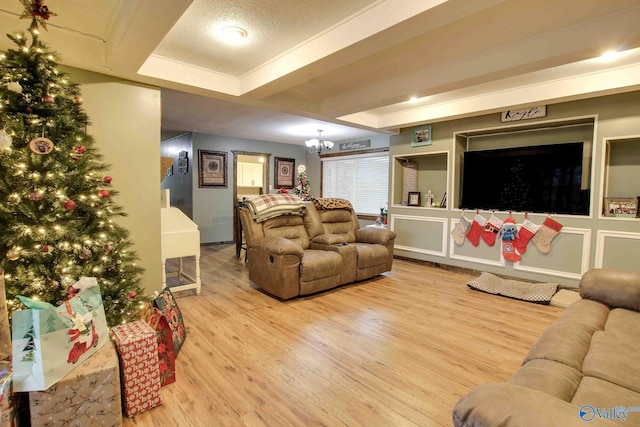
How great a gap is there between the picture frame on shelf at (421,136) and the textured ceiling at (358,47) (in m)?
0.97

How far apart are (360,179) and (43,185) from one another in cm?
583

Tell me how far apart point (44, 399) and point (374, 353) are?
6.26ft

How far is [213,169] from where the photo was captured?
260 inches

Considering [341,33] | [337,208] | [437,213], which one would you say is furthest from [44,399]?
[437,213]

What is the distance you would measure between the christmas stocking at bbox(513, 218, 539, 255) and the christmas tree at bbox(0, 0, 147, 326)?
447cm

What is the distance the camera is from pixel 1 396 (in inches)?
52.4

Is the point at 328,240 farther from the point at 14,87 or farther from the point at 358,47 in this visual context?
the point at 14,87

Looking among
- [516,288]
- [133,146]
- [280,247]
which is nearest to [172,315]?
[280,247]

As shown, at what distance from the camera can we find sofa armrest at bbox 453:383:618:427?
837mm

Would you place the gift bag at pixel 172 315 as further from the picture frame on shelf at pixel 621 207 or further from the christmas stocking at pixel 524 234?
the picture frame on shelf at pixel 621 207

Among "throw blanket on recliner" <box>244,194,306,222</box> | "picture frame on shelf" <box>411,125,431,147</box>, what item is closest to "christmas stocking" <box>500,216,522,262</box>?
"picture frame on shelf" <box>411,125,431,147</box>

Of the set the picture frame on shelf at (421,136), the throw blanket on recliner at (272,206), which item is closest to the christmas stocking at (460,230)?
the picture frame on shelf at (421,136)

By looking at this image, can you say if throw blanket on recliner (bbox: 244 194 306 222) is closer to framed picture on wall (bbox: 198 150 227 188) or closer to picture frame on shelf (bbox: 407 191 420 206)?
picture frame on shelf (bbox: 407 191 420 206)

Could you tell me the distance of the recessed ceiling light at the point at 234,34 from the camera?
2351mm
